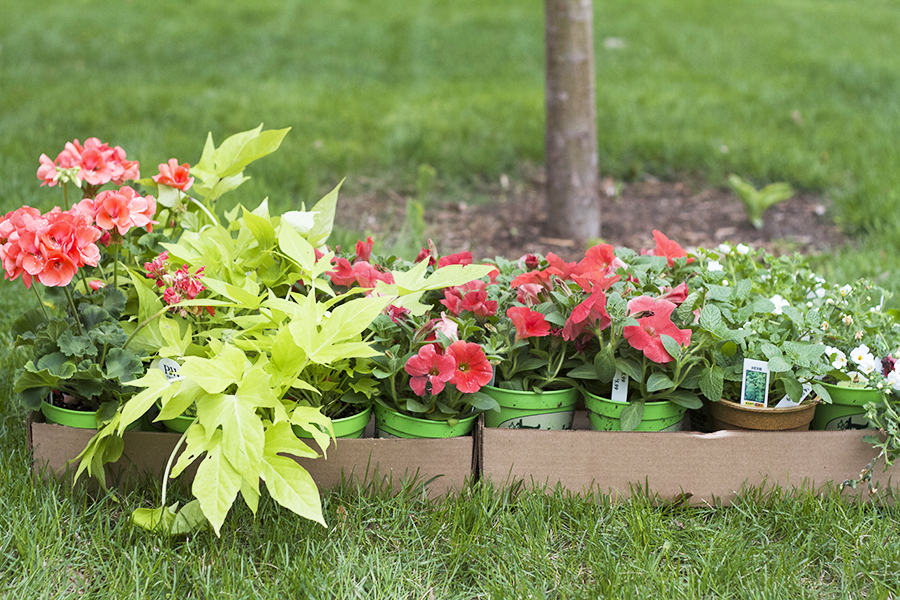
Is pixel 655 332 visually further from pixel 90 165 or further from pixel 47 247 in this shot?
pixel 90 165

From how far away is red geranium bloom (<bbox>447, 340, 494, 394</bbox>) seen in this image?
146cm

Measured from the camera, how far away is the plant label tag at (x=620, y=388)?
1.58m

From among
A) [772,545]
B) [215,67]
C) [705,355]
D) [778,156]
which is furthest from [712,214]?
Result: [215,67]

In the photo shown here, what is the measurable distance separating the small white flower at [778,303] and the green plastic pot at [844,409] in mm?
196

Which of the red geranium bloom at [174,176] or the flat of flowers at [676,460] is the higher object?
the red geranium bloom at [174,176]

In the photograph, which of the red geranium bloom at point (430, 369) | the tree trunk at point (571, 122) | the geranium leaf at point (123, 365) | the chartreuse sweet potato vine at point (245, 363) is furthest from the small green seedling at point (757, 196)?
the geranium leaf at point (123, 365)

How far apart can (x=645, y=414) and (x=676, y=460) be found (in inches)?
4.8

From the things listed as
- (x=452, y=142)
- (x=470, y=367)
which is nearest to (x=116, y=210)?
(x=470, y=367)

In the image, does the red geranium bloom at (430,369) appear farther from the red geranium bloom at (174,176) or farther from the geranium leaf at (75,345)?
the red geranium bloom at (174,176)

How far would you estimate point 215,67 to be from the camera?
5.70 m

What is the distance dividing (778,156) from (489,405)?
10.1ft

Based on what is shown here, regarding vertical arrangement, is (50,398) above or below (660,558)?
above

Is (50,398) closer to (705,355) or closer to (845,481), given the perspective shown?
(705,355)

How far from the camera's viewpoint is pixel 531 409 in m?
1.61
